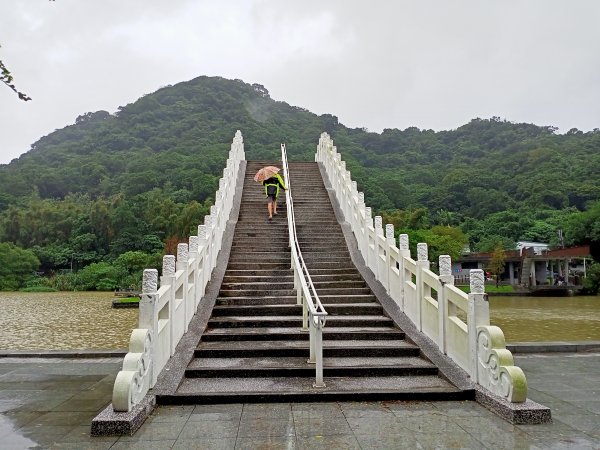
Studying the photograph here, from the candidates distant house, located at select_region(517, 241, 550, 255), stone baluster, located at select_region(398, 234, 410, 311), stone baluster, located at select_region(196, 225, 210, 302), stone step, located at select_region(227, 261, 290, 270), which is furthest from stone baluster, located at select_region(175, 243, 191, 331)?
distant house, located at select_region(517, 241, 550, 255)

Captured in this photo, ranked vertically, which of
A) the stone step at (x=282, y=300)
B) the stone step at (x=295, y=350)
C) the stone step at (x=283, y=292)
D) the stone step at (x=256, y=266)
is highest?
the stone step at (x=256, y=266)

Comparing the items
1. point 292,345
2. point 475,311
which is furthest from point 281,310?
point 475,311

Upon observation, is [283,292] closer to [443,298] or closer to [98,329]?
[443,298]

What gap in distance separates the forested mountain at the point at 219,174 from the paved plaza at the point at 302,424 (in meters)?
34.8

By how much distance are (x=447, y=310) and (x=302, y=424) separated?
110 inches

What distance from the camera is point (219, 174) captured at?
5859 cm

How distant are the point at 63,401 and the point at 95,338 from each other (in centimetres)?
693

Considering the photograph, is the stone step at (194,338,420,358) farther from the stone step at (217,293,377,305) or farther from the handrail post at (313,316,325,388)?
the stone step at (217,293,377,305)

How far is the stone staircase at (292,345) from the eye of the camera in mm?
5172

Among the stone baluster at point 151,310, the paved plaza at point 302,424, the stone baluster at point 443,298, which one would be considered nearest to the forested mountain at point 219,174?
the stone baluster at point 443,298

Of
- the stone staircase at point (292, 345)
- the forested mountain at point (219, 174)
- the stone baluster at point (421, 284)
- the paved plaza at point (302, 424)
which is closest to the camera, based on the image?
the paved plaza at point (302, 424)

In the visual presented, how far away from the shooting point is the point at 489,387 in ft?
16.7

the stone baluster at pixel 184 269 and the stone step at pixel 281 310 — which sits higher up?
the stone baluster at pixel 184 269

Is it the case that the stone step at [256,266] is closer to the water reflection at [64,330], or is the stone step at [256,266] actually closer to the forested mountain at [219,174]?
the water reflection at [64,330]
